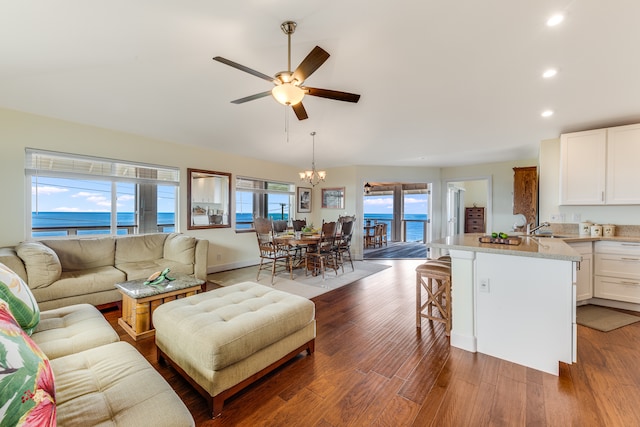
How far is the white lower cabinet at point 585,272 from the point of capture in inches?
126

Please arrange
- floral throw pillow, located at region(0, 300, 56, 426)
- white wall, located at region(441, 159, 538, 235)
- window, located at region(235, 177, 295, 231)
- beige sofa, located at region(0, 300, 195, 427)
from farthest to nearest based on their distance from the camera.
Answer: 1. white wall, located at region(441, 159, 538, 235)
2. window, located at region(235, 177, 295, 231)
3. beige sofa, located at region(0, 300, 195, 427)
4. floral throw pillow, located at region(0, 300, 56, 426)

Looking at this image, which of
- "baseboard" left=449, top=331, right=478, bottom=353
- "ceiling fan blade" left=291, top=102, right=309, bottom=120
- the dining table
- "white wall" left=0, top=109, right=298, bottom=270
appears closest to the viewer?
"baseboard" left=449, top=331, right=478, bottom=353

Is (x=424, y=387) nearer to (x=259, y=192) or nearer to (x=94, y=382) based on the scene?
(x=94, y=382)

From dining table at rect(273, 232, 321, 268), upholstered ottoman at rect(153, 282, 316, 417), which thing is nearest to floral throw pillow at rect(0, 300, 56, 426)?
upholstered ottoman at rect(153, 282, 316, 417)

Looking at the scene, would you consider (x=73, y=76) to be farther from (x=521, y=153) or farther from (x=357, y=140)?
(x=521, y=153)

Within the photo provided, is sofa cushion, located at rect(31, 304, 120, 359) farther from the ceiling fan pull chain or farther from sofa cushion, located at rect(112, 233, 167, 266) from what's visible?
the ceiling fan pull chain

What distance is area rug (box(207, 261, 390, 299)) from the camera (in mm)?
3891

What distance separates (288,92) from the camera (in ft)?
6.52

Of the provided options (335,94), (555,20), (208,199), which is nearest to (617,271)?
(555,20)

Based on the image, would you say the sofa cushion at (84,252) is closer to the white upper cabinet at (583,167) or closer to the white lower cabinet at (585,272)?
the white lower cabinet at (585,272)

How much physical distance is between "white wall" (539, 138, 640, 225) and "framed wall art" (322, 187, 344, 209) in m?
3.98

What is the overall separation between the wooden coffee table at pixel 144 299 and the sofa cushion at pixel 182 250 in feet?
3.72

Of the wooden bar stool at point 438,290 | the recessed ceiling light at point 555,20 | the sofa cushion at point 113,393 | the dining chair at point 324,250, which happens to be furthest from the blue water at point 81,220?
the recessed ceiling light at point 555,20

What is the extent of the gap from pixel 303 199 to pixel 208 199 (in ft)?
8.80
